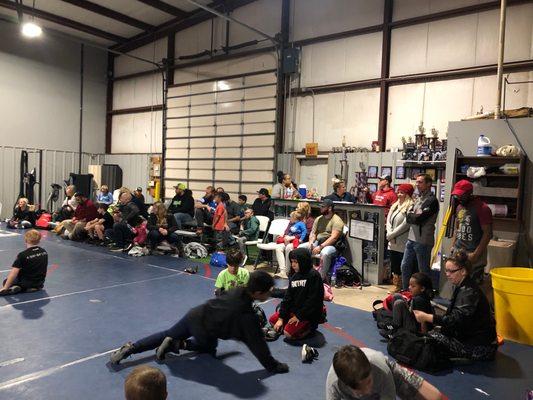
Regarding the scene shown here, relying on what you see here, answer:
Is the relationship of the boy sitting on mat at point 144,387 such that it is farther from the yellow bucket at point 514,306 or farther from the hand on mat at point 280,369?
the yellow bucket at point 514,306

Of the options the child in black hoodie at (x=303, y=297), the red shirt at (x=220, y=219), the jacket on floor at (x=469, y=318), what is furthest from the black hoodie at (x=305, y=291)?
the red shirt at (x=220, y=219)

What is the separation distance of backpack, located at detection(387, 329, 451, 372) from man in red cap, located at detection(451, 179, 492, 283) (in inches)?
58.5

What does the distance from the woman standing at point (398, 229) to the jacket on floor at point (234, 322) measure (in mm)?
3334

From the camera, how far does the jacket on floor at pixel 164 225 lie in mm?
8875

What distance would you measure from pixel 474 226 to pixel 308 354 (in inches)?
103

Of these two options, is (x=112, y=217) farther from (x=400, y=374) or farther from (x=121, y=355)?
(x=400, y=374)

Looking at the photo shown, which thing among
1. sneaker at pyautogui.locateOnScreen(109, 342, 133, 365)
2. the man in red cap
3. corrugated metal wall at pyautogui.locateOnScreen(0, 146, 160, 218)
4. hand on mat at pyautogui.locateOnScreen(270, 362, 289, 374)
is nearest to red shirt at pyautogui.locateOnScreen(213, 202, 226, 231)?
the man in red cap

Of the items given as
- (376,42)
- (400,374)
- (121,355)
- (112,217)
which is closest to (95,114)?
(112,217)

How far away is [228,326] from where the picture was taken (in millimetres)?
3375

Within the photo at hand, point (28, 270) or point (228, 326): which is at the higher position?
point (228, 326)

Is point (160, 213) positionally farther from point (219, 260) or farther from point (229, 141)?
point (229, 141)

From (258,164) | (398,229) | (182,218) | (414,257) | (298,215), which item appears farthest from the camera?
(258,164)

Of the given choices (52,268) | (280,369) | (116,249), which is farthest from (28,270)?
(280,369)

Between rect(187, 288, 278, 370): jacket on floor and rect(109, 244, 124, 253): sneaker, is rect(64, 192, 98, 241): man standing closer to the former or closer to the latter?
rect(109, 244, 124, 253): sneaker
